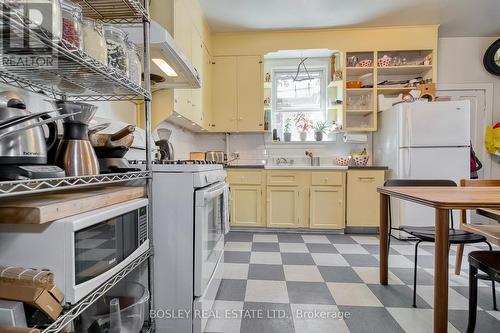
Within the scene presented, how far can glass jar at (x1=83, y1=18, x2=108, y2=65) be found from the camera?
910mm

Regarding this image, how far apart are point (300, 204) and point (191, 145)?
168 cm

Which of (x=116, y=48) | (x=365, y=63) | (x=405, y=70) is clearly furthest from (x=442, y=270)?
(x=405, y=70)

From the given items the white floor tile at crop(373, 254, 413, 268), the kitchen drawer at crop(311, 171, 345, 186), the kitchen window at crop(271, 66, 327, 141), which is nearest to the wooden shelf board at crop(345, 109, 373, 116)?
the kitchen window at crop(271, 66, 327, 141)

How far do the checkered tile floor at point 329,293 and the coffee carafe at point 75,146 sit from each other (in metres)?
1.09

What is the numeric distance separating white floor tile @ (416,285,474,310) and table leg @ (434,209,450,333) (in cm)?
60

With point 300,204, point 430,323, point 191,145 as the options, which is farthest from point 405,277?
point 191,145

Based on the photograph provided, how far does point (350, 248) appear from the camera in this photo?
9.04ft

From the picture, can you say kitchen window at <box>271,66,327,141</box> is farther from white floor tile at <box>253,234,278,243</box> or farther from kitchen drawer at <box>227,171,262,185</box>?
white floor tile at <box>253,234,278,243</box>

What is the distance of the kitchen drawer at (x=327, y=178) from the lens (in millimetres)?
3248

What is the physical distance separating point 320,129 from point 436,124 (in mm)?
1375

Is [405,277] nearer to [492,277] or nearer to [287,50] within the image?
[492,277]

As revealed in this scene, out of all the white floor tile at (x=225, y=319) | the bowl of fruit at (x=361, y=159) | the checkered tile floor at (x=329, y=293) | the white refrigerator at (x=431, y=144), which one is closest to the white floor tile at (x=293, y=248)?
the checkered tile floor at (x=329, y=293)

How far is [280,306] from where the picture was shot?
1.64 m

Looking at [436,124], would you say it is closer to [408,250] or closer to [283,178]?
[408,250]
